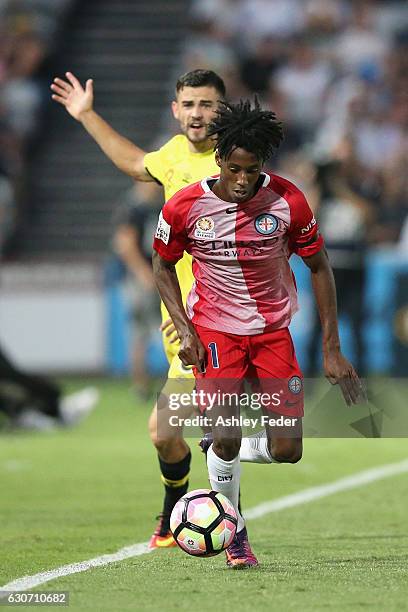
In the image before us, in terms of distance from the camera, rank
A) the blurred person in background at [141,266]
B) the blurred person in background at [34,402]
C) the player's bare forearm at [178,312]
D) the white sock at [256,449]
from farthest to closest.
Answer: the blurred person in background at [141,266] < the blurred person in background at [34,402] < the white sock at [256,449] < the player's bare forearm at [178,312]

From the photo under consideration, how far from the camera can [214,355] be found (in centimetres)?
652

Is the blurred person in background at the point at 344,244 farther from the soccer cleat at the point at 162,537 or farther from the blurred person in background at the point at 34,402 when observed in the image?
the soccer cleat at the point at 162,537

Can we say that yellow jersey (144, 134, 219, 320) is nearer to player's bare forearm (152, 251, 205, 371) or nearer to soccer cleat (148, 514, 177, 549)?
player's bare forearm (152, 251, 205, 371)

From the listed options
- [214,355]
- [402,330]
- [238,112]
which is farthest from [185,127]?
[402,330]

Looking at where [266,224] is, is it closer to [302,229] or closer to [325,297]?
[302,229]

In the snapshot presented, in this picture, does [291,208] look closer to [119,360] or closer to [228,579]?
[228,579]

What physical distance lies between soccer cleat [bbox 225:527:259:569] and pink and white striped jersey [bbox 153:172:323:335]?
92cm

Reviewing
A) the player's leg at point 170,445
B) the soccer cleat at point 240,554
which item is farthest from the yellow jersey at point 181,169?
the soccer cleat at point 240,554

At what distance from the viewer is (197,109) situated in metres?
7.30

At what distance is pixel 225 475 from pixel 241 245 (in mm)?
1053

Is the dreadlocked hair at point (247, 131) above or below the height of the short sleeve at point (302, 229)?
above

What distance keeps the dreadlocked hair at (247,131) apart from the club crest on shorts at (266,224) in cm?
27

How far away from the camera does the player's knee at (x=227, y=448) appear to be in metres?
6.51

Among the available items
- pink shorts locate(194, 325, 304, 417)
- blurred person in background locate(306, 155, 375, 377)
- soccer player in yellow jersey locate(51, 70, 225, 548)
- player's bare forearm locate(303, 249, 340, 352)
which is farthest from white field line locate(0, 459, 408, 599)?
blurred person in background locate(306, 155, 375, 377)
